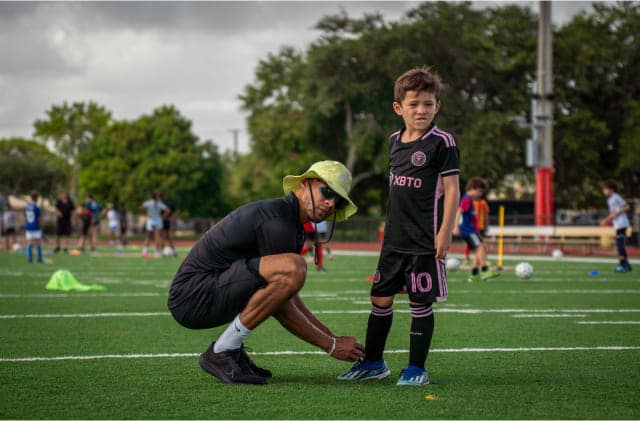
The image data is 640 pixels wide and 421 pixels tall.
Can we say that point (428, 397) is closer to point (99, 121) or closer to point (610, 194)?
point (610, 194)

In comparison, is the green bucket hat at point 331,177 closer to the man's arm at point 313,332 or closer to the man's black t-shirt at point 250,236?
the man's black t-shirt at point 250,236

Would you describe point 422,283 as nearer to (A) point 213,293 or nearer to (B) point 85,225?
(A) point 213,293

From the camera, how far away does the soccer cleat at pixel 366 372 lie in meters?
6.07

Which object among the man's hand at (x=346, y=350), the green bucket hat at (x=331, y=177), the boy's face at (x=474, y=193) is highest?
the boy's face at (x=474, y=193)

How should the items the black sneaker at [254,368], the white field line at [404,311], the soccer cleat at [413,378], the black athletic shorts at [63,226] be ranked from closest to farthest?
the soccer cleat at [413,378] → the black sneaker at [254,368] → the white field line at [404,311] → the black athletic shorts at [63,226]

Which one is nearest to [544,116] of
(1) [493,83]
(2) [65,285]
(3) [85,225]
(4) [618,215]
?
(1) [493,83]

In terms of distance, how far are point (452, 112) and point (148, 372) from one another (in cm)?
3580

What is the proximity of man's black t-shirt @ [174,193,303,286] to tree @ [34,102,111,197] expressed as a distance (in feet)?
275

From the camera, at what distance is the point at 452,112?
41.0m

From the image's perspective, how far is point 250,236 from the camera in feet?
19.2

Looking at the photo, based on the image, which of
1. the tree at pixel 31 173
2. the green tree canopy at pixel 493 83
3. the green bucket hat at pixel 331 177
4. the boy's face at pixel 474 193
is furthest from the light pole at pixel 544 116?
the tree at pixel 31 173

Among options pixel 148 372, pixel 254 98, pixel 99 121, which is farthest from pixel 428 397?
Result: pixel 99 121

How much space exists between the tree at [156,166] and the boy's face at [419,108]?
57066 millimetres

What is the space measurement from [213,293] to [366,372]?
112 cm
